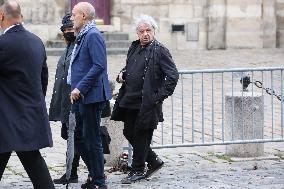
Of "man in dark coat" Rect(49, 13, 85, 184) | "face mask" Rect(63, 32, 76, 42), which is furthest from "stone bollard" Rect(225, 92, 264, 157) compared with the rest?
"face mask" Rect(63, 32, 76, 42)

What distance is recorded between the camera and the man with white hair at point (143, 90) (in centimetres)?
935

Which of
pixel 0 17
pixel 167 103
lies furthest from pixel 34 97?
pixel 167 103

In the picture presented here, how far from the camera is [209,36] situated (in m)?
→ 26.2

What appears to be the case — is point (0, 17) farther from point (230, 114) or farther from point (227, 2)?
point (227, 2)

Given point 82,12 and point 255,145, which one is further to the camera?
point 255,145

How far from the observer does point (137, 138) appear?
9.52m

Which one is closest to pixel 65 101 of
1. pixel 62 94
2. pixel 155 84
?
pixel 62 94

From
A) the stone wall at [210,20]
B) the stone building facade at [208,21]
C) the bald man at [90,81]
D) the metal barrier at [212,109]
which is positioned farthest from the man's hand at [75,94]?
the stone wall at [210,20]

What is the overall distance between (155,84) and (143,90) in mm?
151

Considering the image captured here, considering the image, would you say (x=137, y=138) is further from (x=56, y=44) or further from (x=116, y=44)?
(x=116, y=44)

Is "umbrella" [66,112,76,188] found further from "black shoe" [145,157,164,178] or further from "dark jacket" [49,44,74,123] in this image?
"black shoe" [145,157,164,178]

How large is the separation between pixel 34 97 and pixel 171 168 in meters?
3.02

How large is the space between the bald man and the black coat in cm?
106

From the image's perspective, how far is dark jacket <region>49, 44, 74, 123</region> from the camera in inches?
368
